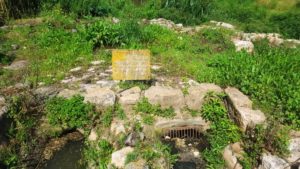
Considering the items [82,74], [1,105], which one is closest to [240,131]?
[82,74]

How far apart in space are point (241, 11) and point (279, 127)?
26.9 feet

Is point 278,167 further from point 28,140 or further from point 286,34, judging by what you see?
point 286,34

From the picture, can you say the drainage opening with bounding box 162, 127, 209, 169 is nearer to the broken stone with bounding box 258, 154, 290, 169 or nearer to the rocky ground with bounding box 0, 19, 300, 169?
the rocky ground with bounding box 0, 19, 300, 169

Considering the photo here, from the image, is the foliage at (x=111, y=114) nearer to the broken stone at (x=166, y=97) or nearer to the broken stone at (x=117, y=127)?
the broken stone at (x=117, y=127)

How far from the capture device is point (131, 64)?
18.6 ft

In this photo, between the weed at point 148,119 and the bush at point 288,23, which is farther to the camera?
the bush at point 288,23

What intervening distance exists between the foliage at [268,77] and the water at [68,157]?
9.21 ft

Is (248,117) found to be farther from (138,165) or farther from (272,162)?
(138,165)

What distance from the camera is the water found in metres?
4.88

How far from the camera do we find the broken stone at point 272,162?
4223 mm

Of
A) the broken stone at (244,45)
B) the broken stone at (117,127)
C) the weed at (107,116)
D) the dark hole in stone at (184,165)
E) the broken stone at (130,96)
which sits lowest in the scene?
the dark hole in stone at (184,165)

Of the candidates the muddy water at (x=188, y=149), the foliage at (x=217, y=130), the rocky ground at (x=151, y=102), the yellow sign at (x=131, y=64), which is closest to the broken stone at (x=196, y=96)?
the rocky ground at (x=151, y=102)

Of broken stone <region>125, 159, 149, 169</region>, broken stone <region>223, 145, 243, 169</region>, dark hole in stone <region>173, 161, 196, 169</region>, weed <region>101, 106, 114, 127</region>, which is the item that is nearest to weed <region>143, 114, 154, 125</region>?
weed <region>101, 106, 114, 127</region>

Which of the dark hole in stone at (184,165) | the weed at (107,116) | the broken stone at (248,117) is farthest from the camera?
the weed at (107,116)
